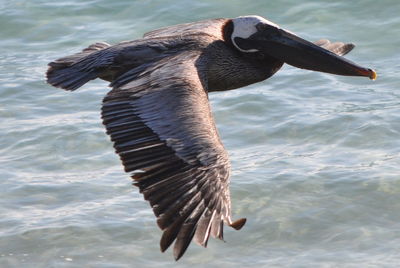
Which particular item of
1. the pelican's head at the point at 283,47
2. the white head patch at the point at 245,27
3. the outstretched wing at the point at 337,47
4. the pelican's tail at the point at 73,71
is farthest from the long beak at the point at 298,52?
the pelican's tail at the point at 73,71

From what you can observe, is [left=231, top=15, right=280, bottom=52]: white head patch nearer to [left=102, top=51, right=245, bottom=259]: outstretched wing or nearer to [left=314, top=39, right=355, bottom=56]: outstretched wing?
[left=314, top=39, right=355, bottom=56]: outstretched wing

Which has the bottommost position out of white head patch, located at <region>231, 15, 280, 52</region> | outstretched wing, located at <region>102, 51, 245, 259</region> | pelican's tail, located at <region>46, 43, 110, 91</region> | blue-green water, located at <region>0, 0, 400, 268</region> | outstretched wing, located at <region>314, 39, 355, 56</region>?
blue-green water, located at <region>0, 0, 400, 268</region>

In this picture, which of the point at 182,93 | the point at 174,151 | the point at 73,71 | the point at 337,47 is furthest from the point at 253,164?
the point at 174,151

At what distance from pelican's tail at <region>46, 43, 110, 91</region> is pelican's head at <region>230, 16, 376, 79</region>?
106 cm

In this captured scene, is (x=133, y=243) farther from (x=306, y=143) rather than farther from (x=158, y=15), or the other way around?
(x=158, y=15)

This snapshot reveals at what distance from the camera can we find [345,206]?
802 centimetres

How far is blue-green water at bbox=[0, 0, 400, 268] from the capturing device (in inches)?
293

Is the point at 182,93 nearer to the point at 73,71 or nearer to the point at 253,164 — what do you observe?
the point at 73,71

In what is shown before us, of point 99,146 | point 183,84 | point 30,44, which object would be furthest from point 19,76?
point 183,84

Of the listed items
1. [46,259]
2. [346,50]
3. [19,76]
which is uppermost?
[346,50]

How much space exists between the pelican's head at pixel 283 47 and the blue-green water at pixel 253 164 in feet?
4.34

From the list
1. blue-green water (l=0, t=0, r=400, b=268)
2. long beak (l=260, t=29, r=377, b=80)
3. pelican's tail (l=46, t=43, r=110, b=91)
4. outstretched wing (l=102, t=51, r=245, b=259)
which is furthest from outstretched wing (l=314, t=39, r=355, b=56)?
pelican's tail (l=46, t=43, r=110, b=91)

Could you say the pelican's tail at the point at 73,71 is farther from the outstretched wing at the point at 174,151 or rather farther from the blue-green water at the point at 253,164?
the blue-green water at the point at 253,164

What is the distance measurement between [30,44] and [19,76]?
118 centimetres
